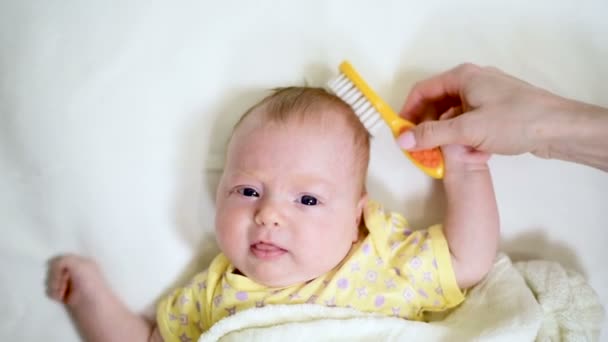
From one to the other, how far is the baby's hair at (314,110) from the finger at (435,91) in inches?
5.7

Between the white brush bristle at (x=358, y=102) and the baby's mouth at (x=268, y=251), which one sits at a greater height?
the white brush bristle at (x=358, y=102)

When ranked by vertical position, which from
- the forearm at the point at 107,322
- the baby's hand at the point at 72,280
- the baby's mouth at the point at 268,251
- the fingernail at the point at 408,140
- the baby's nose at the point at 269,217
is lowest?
the forearm at the point at 107,322

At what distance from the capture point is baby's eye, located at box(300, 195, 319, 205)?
1010mm

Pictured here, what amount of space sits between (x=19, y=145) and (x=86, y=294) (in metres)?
0.35

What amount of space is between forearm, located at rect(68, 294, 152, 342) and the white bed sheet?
35 mm

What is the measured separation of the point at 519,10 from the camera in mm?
1197

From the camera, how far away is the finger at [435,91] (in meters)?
1.10

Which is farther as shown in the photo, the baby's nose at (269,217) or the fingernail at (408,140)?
the fingernail at (408,140)

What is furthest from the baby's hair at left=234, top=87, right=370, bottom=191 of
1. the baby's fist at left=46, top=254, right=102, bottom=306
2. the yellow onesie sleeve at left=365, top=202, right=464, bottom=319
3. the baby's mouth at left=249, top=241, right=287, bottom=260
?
the baby's fist at left=46, top=254, right=102, bottom=306

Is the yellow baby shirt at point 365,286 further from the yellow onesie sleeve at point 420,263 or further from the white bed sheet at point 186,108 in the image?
the white bed sheet at point 186,108

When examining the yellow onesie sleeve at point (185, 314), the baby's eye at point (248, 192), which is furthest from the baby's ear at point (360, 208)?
the yellow onesie sleeve at point (185, 314)

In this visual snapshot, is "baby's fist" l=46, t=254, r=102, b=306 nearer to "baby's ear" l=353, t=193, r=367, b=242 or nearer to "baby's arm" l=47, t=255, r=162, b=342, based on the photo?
"baby's arm" l=47, t=255, r=162, b=342

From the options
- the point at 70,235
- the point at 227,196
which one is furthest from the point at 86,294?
the point at 227,196

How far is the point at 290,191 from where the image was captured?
994mm
